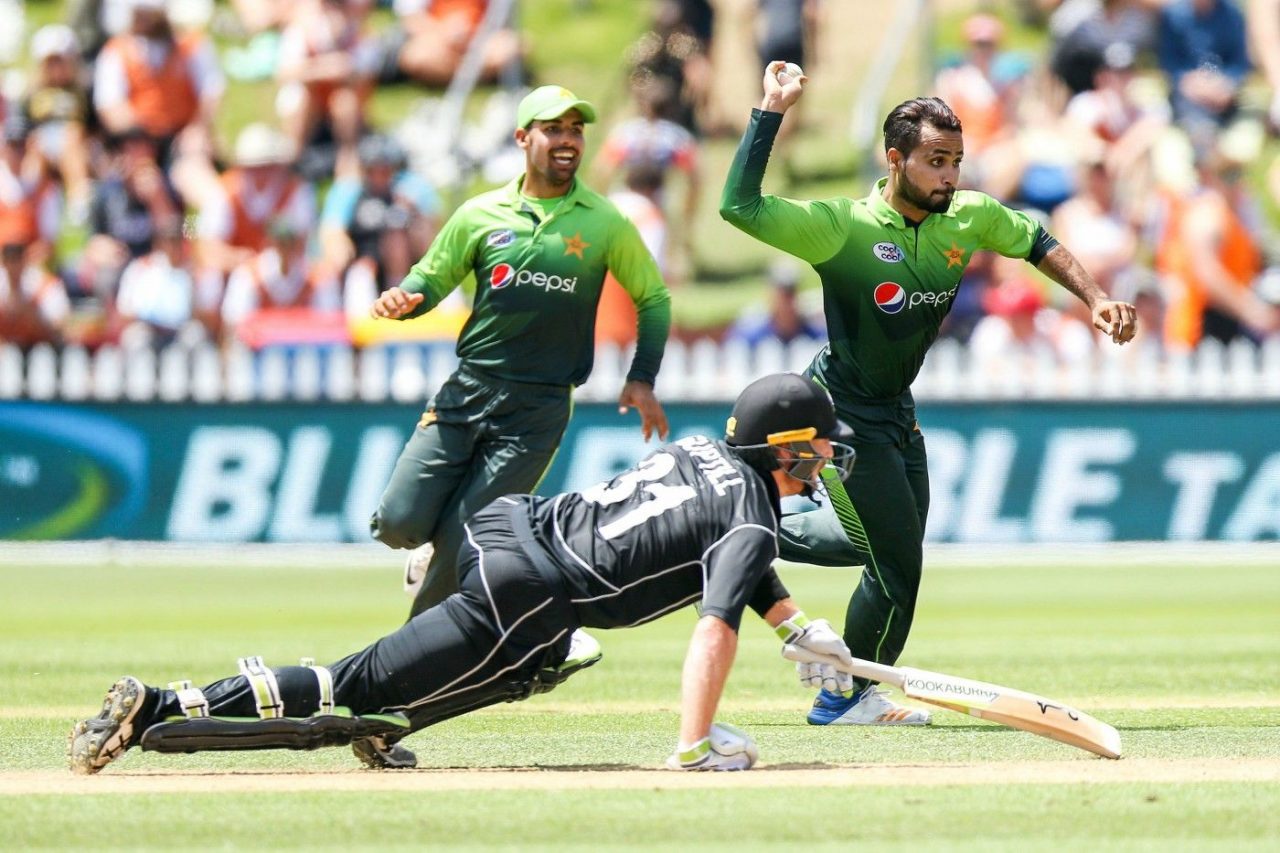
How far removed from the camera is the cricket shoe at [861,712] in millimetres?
8602

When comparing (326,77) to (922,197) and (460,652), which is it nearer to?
(922,197)

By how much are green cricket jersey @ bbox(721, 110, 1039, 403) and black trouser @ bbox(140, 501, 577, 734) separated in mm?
2023

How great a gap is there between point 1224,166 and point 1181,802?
46.8ft

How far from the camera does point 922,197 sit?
8.45 metres

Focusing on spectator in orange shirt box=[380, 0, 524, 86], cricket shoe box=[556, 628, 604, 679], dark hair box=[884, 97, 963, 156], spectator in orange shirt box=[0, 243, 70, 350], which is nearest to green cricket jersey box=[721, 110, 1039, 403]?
dark hair box=[884, 97, 963, 156]

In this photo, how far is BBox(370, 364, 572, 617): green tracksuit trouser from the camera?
29.9 ft

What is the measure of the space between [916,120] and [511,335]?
2.05 meters

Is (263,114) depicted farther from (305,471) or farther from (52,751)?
(52,751)

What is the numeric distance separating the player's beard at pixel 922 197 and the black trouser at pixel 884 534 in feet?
2.88

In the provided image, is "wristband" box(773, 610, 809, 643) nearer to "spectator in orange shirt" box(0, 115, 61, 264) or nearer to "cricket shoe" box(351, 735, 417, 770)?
"cricket shoe" box(351, 735, 417, 770)

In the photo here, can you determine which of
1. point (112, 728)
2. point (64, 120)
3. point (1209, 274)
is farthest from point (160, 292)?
point (112, 728)

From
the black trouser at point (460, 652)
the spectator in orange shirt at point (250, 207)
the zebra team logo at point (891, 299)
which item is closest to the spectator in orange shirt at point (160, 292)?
the spectator in orange shirt at point (250, 207)

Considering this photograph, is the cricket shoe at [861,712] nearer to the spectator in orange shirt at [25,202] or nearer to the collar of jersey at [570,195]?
the collar of jersey at [570,195]

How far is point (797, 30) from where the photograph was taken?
2206 cm
